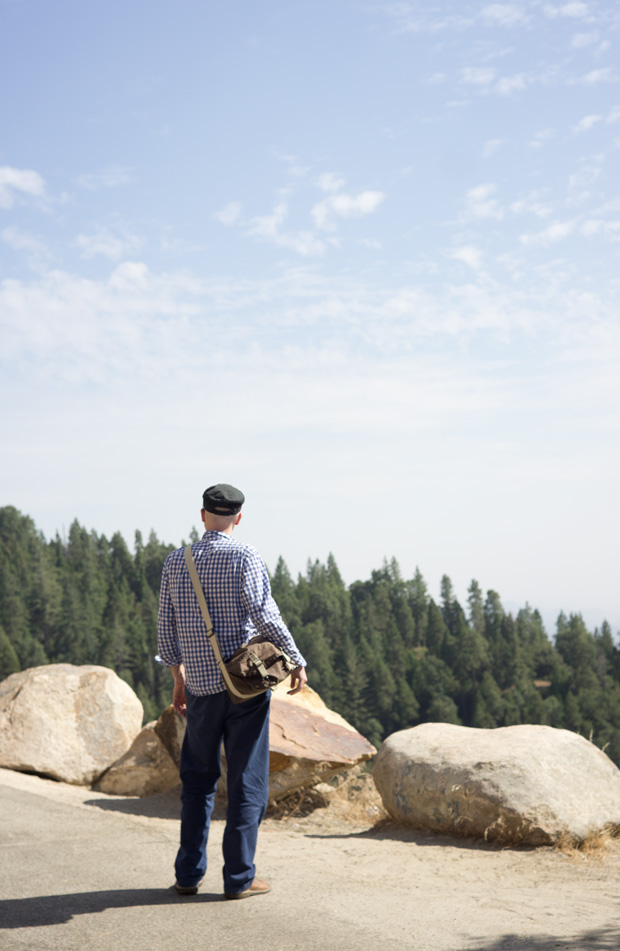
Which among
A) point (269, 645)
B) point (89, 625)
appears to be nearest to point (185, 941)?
point (269, 645)

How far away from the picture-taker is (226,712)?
4.45m

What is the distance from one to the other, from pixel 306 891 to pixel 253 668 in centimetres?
141

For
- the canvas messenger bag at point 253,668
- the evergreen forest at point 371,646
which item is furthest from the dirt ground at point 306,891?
the evergreen forest at point 371,646

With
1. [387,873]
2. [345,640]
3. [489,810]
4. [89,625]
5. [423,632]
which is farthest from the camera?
[423,632]

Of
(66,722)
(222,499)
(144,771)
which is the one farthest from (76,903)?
(66,722)

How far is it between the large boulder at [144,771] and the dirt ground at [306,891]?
91 centimetres

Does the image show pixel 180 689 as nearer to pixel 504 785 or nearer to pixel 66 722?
pixel 504 785

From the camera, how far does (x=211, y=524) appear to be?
4.67 m

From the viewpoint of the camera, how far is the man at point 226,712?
4387 millimetres

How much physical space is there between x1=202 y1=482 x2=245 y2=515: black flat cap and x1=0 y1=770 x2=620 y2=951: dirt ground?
2.07m

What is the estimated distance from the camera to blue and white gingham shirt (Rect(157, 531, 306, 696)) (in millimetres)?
4434

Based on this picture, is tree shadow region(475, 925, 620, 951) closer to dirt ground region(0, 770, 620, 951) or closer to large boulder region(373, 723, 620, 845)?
dirt ground region(0, 770, 620, 951)

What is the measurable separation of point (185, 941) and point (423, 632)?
162m

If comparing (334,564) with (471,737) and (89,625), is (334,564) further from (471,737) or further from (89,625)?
(471,737)
